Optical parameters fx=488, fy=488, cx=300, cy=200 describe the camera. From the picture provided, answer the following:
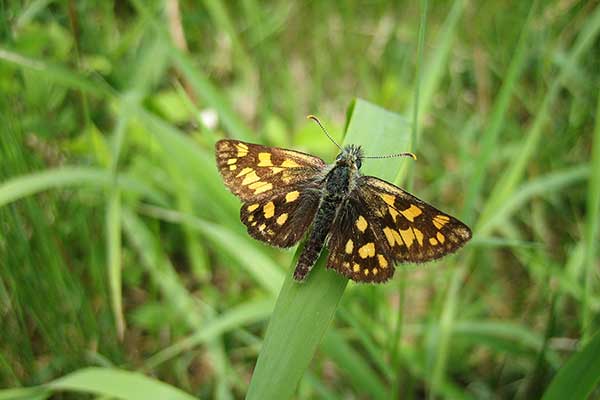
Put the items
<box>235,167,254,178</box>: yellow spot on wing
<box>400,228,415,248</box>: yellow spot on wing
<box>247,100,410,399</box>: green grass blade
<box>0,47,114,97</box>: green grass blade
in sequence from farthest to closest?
1. <box>0,47,114,97</box>: green grass blade
2. <box>235,167,254,178</box>: yellow spot on wing
3. <box>400,228,415,248</box>: yellow spot on wing
4. <box>247,100,410,399</box>: green grass blade

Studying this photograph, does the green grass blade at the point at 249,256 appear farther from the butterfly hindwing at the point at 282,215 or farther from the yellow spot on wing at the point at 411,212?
the yellow spot on wing at the point at 411,212

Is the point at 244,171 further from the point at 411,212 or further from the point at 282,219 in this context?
the point at 411,212

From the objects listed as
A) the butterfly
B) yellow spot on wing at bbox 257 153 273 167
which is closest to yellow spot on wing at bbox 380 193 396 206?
the butterfly

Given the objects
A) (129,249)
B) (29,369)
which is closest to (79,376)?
(29,369)

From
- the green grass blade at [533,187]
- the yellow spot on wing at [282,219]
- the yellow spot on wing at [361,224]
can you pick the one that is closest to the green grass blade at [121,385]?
the yellow spot on wing at [282,219]

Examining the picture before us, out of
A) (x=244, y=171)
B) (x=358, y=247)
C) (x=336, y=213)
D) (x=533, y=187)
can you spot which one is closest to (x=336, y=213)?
(x=336, y=213)

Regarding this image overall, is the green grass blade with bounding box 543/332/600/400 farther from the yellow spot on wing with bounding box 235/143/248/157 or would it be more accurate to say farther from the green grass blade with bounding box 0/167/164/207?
the green grass blade with bounding box 0/167/164/207
